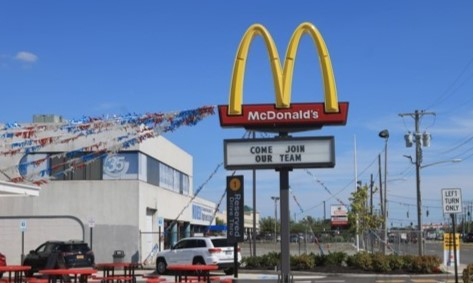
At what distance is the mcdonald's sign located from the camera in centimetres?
1468

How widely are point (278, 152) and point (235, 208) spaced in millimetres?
5351

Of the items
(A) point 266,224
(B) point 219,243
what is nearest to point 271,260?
(B) point 219,243

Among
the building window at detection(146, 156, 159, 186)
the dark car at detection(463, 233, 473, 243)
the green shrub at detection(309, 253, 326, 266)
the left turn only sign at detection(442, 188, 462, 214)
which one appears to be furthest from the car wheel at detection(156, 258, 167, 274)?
the dark car at detection(463, 233, 473, 243)

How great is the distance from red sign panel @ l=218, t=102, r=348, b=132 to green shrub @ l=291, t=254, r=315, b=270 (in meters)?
17.3

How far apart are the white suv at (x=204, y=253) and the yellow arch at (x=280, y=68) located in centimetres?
1441

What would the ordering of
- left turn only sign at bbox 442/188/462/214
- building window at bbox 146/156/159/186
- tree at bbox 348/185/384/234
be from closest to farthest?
left turn only sign at bbox 442/188/462/214, building window at bbox 146/156/159/186, tree at bbox 348/185/384/234

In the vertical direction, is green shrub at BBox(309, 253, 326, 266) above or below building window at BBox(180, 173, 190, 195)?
below

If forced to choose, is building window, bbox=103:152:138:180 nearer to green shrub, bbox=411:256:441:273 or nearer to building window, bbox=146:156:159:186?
building window, bbox=146:156:159:186

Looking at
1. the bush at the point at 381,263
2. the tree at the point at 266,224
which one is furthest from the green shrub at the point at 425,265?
the tree at the point at 266,224

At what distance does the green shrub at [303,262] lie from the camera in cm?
3108

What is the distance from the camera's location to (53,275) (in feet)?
58.1

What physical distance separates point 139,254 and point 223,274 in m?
8.34

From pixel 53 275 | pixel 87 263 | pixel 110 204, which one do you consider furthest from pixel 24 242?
pixel 53 275

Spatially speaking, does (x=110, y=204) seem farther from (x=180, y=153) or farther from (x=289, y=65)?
(x=289, y=65)
